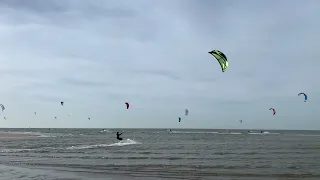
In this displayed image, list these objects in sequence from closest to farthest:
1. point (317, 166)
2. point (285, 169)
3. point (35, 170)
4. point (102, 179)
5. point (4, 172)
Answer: point (102, 179) < point (4, 172) < point (35, 170) < point (285, 169) < point (317, 166)

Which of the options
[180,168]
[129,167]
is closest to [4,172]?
[129,167]

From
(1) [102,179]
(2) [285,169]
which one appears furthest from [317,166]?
(1) [102,179]

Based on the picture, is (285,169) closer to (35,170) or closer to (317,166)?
(317,166)

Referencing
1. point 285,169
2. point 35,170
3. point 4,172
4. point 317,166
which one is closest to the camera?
point 4,172

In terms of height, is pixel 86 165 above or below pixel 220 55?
below

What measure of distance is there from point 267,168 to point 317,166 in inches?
133

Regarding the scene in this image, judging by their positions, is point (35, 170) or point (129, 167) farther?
A: point (129, 167)

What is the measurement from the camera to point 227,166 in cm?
2164

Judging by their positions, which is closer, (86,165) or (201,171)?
(201,171)

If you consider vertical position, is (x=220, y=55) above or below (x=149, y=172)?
above

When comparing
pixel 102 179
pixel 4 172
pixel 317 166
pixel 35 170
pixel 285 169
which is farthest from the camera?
pixel 317 166

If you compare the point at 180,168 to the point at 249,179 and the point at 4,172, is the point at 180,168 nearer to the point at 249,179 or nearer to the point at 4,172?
the point at 249,179

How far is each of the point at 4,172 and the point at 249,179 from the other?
11388 mm

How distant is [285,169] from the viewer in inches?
803
